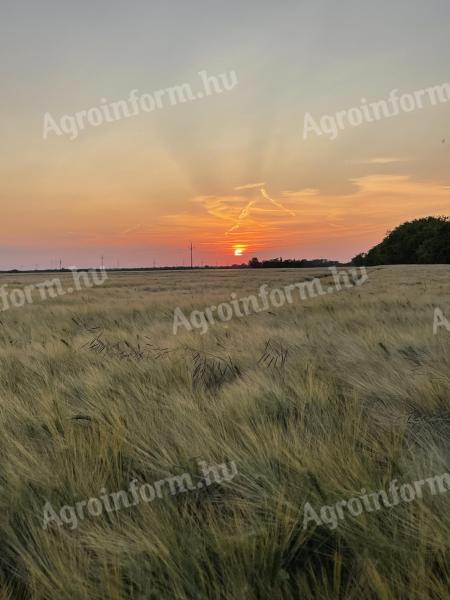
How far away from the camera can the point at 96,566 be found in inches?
58.0

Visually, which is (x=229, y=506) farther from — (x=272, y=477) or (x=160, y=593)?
(x=160, y=593)

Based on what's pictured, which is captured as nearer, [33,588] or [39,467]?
[33,588]

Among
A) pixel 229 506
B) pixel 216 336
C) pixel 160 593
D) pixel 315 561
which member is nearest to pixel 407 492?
pixel 315 561

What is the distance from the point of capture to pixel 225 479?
1936 mm

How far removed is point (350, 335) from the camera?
19.5 feet

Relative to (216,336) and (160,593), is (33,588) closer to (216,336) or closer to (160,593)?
(160,593)

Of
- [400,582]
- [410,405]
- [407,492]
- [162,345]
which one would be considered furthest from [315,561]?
[162,345]

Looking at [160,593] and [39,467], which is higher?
[39,467]

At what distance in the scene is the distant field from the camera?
1.36m

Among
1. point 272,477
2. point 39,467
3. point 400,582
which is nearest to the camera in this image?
point 400,582

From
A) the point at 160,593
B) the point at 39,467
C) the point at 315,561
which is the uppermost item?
the point at 39,467

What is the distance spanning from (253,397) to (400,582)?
1.71 metres

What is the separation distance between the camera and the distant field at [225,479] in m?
1.36

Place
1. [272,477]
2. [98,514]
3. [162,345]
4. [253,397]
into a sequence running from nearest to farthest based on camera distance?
1. [98,514]
2. [272,477]
3. [253,397]
4. [162,345]
